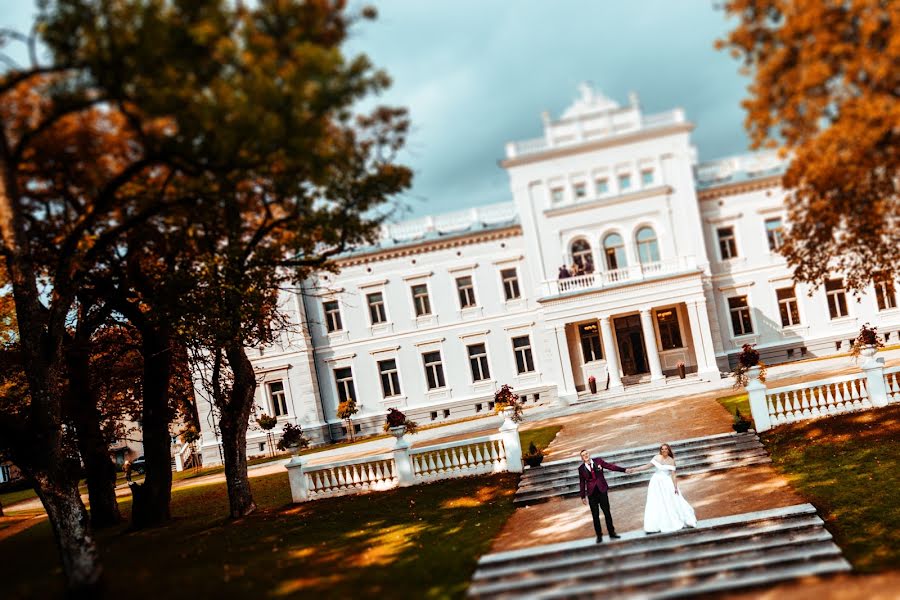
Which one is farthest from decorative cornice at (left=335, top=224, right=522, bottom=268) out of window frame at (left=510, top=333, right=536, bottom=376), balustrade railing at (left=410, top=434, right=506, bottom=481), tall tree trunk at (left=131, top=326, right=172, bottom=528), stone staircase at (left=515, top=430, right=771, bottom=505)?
stone staircase at (left=515, top=430, right=771, bottom=505)

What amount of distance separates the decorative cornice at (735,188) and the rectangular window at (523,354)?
36.6ft

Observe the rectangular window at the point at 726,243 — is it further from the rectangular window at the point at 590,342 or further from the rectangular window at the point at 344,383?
the rectangular window at the point at 344,383

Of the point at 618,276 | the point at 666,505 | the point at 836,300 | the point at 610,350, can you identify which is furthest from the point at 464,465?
the point at 836,300

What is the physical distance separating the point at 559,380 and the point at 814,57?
2251 centimetres

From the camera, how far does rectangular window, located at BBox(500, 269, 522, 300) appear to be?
3341cm

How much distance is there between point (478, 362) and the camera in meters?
33.7

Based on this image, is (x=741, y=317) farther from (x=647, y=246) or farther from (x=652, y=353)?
(x=652, y=353)

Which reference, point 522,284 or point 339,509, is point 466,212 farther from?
point 339,509

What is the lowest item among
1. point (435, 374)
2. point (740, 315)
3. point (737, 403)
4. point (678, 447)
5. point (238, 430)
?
point (737, 403)

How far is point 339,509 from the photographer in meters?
15.8

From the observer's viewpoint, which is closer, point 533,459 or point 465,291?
point 533,459

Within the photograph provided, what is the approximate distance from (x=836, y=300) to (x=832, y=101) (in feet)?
84.1

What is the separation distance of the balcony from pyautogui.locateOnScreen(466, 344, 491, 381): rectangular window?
5.30 m

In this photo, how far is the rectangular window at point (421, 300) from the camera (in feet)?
111
